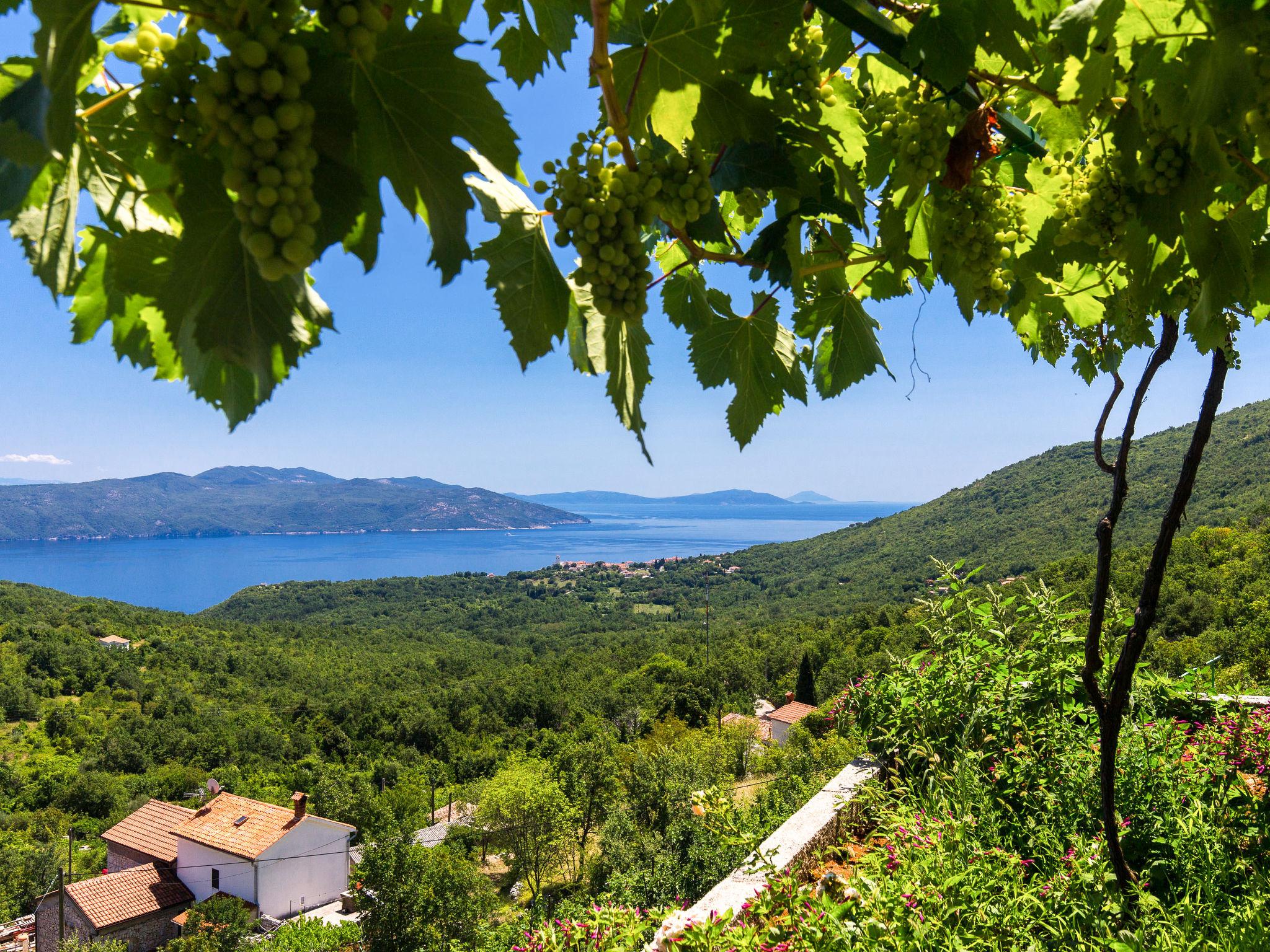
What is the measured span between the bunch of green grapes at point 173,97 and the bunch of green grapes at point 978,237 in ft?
2.57

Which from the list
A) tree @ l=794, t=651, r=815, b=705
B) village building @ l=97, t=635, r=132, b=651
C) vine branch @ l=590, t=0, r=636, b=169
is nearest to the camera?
vine branch @ l=590, t=0, r=636, b=169

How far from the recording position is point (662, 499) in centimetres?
16750

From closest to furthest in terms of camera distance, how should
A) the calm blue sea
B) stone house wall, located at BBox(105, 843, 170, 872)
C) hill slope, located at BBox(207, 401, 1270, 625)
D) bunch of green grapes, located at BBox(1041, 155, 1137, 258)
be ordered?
bunch of green grapes, located at BBox(1041, 155, 1137, 258) < stone house wall, located at BBox(105, 843, 170, 872) < hill slope, located at BBox(207, 401, 1270, 625) < the calm blue sea

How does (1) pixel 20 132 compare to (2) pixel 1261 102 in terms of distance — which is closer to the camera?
(1) pixel 20 132

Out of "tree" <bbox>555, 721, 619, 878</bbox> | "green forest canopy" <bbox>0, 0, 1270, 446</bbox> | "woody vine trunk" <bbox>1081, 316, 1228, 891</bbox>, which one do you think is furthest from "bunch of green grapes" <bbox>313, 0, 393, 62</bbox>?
"tree" <bbox>555, 721, 619, 878</bbox>

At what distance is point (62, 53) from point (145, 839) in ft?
101

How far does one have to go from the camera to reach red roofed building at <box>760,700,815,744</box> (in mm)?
24234

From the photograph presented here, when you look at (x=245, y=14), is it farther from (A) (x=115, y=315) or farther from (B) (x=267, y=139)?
(A) (x=115, y=315)

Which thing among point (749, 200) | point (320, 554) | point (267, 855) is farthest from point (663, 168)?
point (320, 554)

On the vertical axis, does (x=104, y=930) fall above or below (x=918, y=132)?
below

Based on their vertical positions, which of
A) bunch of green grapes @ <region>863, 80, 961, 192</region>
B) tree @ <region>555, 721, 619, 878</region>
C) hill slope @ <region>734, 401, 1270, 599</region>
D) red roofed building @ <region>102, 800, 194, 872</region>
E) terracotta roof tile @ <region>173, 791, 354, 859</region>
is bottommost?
red roofed building @ <region>102, 800, 194, 872</region>

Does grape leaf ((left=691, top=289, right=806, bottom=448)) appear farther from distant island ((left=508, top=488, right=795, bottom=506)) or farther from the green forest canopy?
distant island ((left=508, top=488, right=795, bottom=506))

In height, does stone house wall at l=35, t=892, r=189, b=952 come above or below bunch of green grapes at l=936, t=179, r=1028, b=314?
below

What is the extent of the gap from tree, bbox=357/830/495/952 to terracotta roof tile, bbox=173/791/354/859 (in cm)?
598
